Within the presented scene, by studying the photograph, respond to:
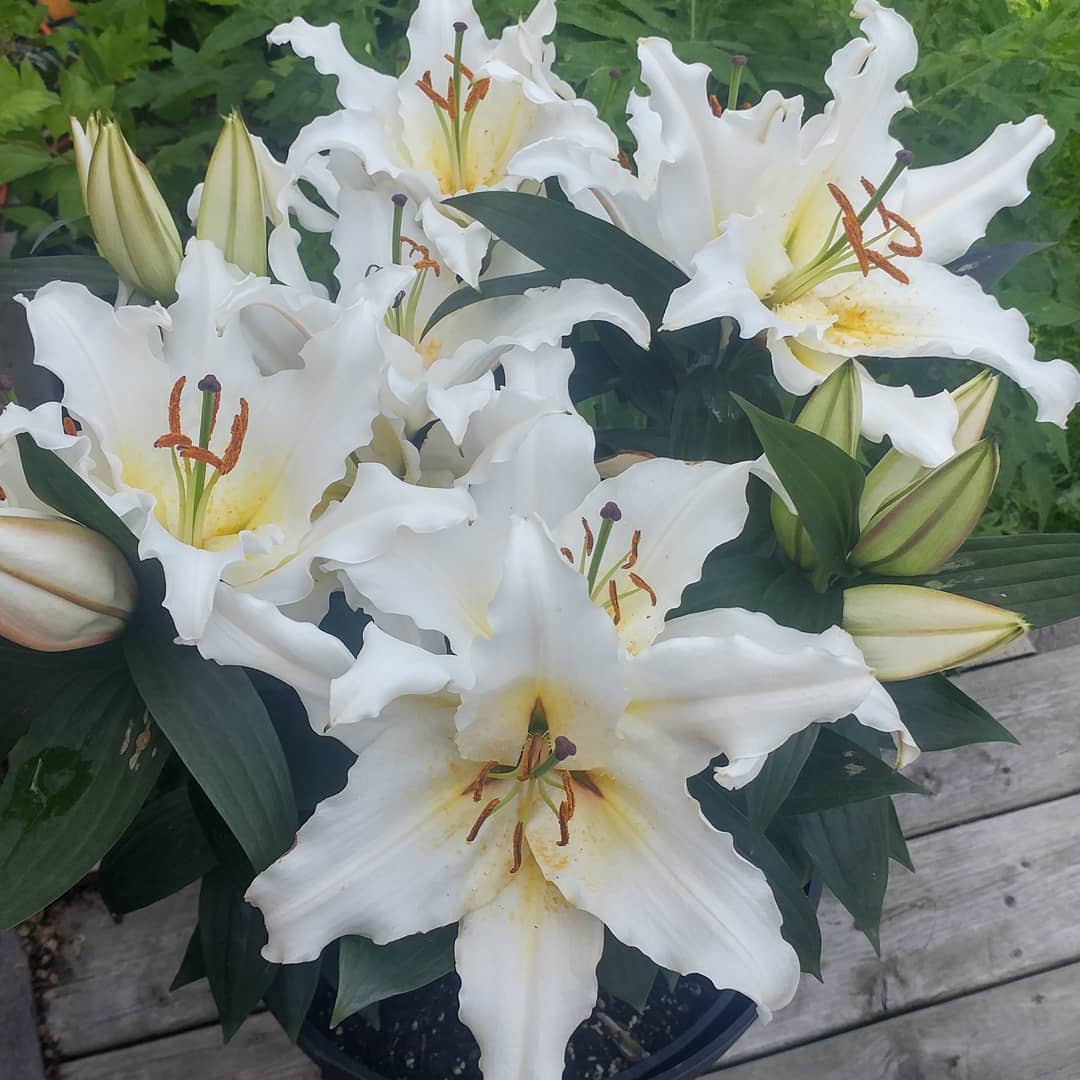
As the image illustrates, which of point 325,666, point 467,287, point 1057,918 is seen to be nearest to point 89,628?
point 325,666

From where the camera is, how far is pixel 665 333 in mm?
541

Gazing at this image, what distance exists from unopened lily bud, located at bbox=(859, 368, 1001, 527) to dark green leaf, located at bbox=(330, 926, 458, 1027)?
270 mm

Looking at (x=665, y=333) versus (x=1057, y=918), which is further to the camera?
(x=1057, y=918)

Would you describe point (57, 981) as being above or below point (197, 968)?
below

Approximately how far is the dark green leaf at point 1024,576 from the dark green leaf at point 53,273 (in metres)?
0.45

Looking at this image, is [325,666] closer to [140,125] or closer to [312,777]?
[312,777]

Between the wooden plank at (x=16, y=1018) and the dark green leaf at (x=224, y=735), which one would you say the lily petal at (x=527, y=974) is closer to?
the dark green leaf at (x=224, y=735)

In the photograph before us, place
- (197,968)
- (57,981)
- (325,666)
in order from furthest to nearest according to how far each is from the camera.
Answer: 1. (57,981)
2. (197,968)
3. (325,666)

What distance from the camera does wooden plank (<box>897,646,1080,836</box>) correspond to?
1059mm

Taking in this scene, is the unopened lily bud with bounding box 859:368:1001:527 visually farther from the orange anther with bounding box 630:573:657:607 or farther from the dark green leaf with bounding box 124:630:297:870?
the dark green leaf with bounding box 124:630:297:870

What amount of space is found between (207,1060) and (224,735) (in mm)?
603

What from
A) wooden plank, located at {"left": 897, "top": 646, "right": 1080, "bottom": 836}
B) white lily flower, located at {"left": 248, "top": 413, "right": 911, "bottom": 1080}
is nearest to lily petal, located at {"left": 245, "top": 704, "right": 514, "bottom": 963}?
white lily flower, located at {"left": 248, "top": 413, "right": 911, "bottom": 1080}

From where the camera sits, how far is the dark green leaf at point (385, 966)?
449 mm

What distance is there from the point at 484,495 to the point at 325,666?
100mm
